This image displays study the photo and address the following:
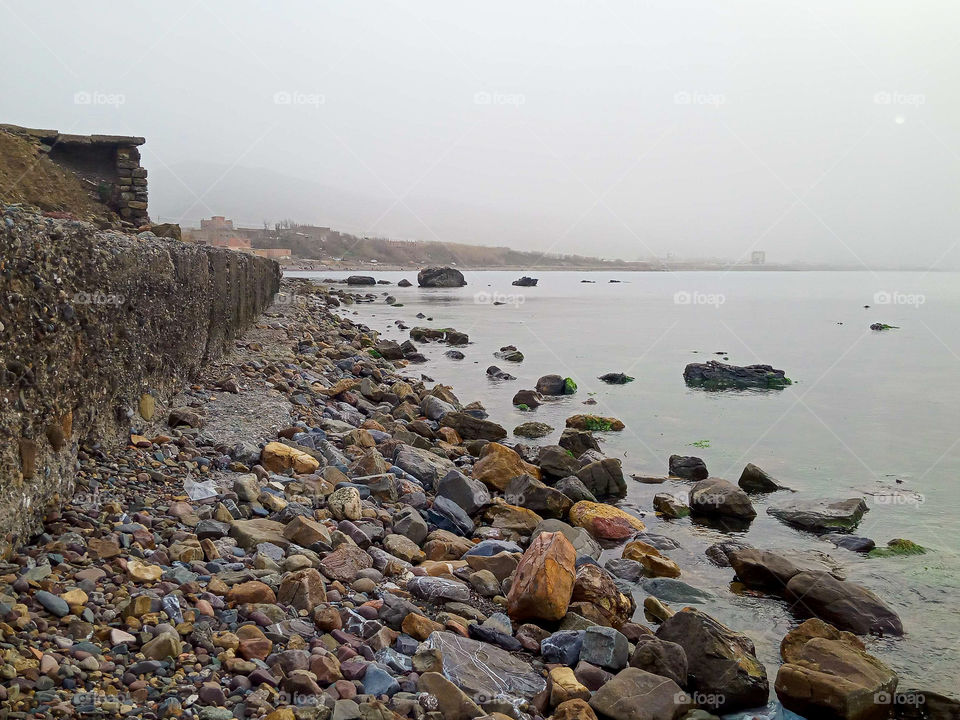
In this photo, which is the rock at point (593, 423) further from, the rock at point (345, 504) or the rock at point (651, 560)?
the rock at point (345, 504)

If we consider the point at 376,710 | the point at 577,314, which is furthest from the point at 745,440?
the point at 577,314

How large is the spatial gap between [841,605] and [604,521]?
7.79ft

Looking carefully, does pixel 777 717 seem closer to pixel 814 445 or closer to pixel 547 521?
pixel 547 521

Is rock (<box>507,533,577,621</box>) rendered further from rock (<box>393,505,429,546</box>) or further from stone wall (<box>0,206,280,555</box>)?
stone wall (<box>0,206,280,555</box>)

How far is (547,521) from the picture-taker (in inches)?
261

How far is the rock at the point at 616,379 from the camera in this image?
17.8 m

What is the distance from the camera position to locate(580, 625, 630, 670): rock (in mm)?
Result: 4043

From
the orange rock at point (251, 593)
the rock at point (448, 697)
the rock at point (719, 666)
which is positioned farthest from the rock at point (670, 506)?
the orange rock at point (251, 593)

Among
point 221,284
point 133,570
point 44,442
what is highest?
point 221,284

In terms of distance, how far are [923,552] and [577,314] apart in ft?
126

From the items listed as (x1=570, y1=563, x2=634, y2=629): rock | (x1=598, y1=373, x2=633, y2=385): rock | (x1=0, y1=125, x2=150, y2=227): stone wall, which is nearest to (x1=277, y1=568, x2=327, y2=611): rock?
(x1=570, y1=563, x2=634, y2=629): rock

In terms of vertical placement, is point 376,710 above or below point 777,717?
above

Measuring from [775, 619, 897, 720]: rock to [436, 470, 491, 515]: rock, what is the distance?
3122mm

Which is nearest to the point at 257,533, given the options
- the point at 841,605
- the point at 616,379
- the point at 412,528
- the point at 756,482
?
the point at 412,528
